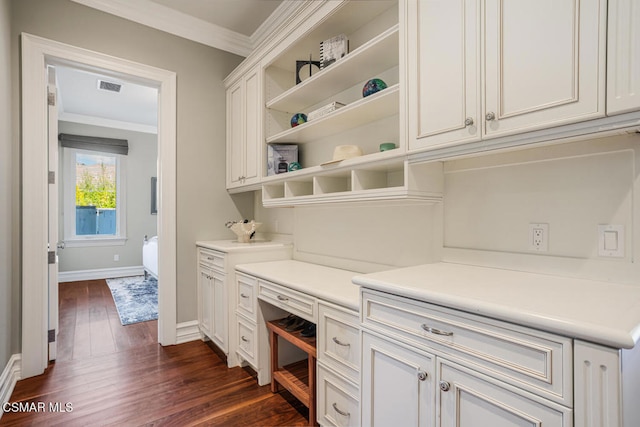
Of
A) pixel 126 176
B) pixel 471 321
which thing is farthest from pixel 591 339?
pixel 126 176

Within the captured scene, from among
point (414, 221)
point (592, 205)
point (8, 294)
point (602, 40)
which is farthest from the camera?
point (8, 294)

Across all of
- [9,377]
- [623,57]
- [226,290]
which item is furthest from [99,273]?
[623,57]

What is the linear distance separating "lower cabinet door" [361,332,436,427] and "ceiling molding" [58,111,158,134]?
20.5 ft

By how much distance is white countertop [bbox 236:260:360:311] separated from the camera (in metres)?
1.55

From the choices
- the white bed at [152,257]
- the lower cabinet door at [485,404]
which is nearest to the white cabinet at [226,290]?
the lower cabinet door at [485,404]

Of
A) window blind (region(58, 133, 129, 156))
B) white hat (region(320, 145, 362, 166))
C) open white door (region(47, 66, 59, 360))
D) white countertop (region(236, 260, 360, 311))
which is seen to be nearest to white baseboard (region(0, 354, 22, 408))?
open white door (region(47, 66, 59, 360))

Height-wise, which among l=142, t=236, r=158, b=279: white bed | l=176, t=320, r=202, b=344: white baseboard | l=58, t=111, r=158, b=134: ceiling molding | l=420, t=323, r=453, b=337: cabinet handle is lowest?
l=176, t=320, r=202, b=344: white baseboard

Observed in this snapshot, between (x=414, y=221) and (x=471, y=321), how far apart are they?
89 cm

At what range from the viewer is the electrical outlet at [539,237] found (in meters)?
1.30

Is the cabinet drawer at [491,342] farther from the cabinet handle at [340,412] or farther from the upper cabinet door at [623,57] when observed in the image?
the upper cabinet door at [623,57]

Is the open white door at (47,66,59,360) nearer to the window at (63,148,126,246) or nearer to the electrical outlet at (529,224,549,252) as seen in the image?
the electrical outlet at (529,224,549,252)

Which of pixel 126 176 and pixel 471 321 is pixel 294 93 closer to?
pixel 471 321

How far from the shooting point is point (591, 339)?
0.74 m

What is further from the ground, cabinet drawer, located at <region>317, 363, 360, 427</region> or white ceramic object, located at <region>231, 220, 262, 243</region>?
white ceramic object, located at <region>231, 220, 262, 243</region>
